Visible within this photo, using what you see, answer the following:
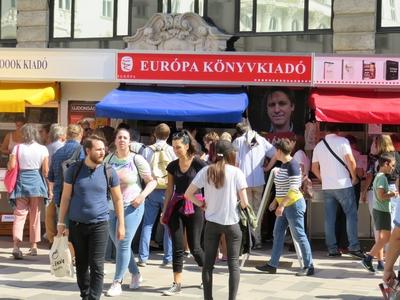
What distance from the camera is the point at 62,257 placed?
7332 mm

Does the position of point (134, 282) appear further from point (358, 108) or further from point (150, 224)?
point (358, 108)

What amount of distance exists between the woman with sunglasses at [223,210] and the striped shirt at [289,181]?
184 cm

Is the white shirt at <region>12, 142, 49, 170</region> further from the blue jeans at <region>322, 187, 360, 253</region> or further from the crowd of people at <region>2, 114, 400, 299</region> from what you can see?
the blue jeans at <region>322, 187, 360, 253</region>

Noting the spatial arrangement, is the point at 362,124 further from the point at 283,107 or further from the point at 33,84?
the point at 33,84

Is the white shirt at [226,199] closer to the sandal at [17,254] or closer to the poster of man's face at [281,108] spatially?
the sandal at [17,254]

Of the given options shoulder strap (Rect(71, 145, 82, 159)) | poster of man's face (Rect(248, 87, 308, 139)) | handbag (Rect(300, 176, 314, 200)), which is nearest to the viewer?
shoulder strap (Rect(71, 145, 82, 159))

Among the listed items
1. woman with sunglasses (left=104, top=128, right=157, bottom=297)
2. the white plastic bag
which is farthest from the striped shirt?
the white plastic bag

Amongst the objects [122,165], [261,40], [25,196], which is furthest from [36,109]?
[122,165]

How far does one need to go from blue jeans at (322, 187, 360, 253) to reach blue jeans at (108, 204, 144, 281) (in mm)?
3439

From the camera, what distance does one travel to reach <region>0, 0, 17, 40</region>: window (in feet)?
45.8

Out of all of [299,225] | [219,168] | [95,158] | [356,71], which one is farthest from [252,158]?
[95,158]

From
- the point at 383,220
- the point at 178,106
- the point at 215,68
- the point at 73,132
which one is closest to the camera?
the point at 383,220

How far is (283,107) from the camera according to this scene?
470 inches

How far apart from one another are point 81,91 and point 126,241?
5315mm
